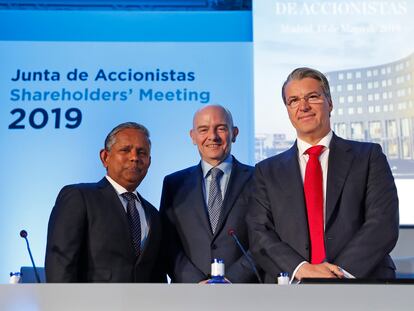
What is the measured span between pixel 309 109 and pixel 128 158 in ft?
3.01

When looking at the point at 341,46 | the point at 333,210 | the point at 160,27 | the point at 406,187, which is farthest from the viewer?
the point at 160,27

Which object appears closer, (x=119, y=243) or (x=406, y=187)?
(x=119, y=243)

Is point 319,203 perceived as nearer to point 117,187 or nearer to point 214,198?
point 214,198

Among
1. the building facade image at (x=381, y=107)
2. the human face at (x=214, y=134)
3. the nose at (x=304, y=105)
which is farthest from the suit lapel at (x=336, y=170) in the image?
the building facade image at (x=381, y=107)

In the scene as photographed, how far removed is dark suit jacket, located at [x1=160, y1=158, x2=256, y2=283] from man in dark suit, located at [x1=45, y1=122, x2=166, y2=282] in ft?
0.49

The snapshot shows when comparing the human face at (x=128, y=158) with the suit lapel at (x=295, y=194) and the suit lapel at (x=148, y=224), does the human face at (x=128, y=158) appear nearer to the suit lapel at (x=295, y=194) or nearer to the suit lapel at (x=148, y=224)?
the suit lapel at (x=148, y=224)

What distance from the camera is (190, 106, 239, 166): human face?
349 cm

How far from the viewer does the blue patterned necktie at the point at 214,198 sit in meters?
3.40

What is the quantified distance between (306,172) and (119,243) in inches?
36.4

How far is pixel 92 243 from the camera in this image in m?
3.03
